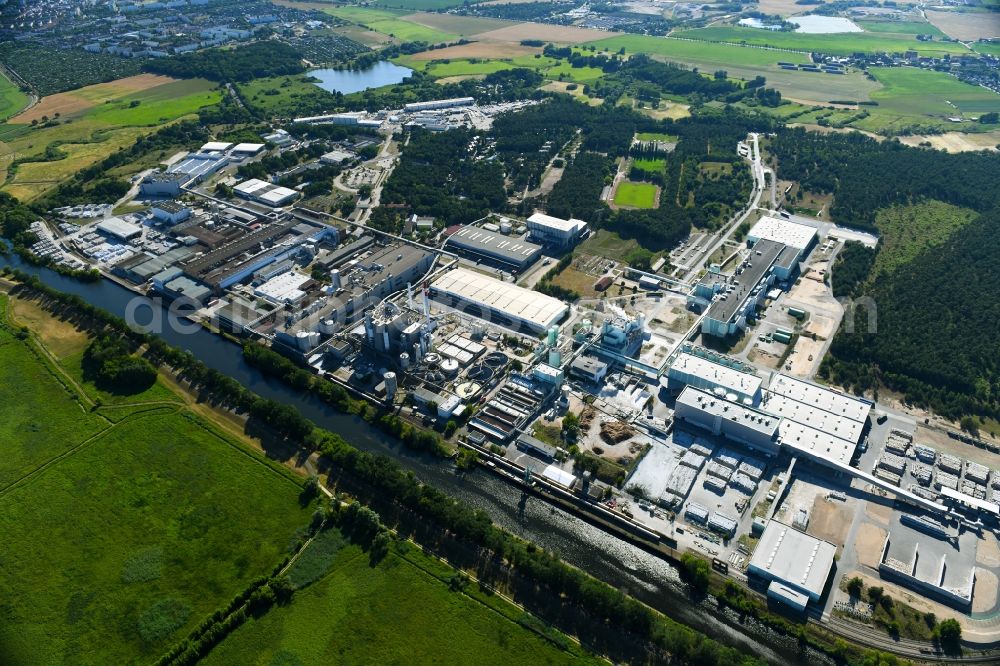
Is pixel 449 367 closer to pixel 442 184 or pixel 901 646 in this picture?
pixel 901 646

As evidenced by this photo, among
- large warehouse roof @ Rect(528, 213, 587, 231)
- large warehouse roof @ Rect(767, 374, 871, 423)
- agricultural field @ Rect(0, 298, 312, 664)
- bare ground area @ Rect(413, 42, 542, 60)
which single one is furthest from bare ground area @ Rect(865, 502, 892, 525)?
bare ground area @ Rect(413, 42, 542, 60)

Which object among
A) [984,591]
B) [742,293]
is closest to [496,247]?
[742,293]

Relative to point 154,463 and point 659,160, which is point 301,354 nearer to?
point 154,463

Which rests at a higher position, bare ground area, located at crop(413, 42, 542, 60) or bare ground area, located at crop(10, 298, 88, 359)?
bare ground area, located at crop(413, 42, 542, 60)

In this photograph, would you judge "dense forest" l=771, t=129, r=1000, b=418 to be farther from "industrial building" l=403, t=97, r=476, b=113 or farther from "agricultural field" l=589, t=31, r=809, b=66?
"agricultural field" l=589, t=31, r=809, b=66

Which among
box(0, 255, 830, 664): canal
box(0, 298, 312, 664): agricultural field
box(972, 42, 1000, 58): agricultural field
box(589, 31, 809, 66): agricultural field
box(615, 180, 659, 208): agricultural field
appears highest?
box(972, 42, 1000, 58): agricultural field
